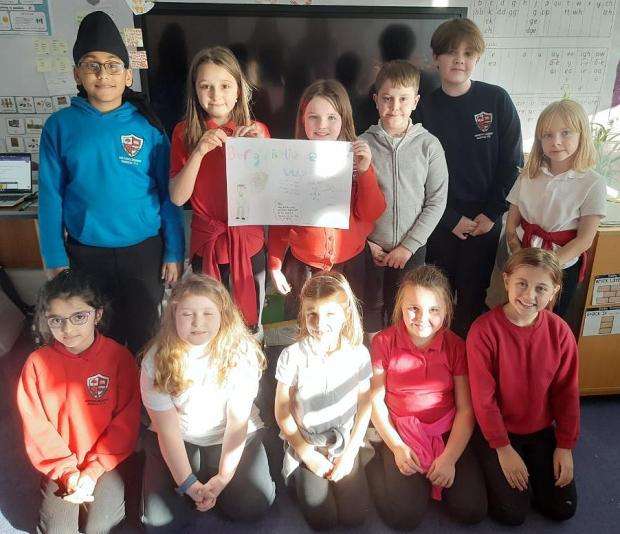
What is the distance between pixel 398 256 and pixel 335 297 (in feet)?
1.53

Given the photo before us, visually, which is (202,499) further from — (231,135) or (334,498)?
(231,135)

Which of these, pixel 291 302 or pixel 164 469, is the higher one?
pixel 291 302

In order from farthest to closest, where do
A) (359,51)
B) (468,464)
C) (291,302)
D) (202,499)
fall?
(359,51), (291,302), (468,464), (202,499)

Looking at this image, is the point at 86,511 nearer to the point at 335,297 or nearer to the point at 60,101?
the point at 335,297

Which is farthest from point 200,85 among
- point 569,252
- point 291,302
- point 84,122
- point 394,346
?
point 569,252

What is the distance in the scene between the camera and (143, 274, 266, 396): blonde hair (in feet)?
5.89

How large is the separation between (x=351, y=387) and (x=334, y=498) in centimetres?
40

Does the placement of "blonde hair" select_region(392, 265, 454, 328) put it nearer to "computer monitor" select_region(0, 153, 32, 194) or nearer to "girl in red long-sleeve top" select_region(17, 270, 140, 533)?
"girl in red long-sleeve top" select_region(17, 270, 140, 533)

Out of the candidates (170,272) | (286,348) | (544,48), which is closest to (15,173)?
(170,272)

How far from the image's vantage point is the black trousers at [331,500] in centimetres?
187

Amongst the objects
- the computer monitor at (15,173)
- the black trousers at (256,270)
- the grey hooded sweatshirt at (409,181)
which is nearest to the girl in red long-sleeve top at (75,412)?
the black trousers at (256,270)

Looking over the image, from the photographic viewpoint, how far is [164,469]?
6.24ft

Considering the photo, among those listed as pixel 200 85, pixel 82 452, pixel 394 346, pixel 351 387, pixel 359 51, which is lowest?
pixel 82 452

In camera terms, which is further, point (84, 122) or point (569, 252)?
point (569, 252)
